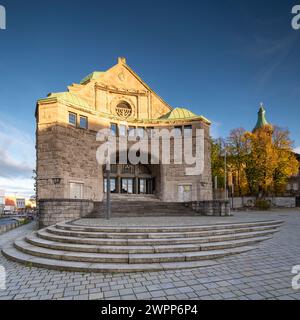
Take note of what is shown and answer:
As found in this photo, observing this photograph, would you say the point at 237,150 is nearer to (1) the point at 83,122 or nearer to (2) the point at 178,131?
(2) the point at 178,131

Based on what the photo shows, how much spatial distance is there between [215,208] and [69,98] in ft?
56.7

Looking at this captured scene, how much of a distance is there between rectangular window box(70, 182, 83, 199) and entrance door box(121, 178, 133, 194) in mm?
6672

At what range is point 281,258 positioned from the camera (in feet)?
20.9

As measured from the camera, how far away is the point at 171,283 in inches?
188

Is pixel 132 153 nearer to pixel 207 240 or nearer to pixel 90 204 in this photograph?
pixel 90 204

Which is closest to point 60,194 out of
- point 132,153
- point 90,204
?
point 90,204

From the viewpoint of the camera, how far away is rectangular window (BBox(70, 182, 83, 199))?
68.7 feet

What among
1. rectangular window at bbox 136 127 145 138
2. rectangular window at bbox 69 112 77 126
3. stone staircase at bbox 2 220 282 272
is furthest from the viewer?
rectangular window at bbox 136 127 145 138

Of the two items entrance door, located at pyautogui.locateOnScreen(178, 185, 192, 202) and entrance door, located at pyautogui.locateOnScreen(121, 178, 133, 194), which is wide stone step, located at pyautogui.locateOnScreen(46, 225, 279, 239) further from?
entrance door, located at pyautogui.locateOnScreen(121, 178, 133, 194)

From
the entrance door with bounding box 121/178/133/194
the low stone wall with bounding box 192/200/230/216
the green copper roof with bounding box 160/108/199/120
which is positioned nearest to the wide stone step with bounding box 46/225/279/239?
the low stone wall with bounding box 192/200/230/216

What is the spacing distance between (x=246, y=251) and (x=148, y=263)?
10.7 feet

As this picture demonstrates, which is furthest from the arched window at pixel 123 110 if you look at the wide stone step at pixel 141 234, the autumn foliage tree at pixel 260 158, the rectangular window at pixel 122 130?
the wide stone step at pixel 141 234
